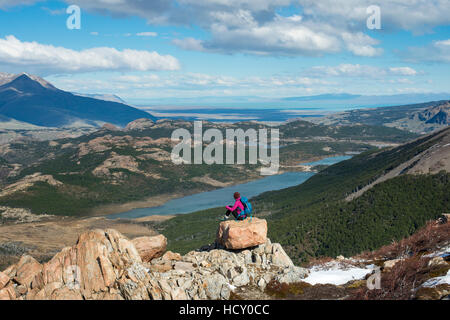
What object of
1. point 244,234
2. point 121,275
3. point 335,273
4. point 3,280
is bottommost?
point 335,273

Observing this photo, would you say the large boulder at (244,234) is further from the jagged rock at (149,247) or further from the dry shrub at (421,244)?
the dry shrub at (421,244)

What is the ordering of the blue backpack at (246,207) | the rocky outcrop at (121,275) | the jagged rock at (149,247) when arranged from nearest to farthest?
the rocky outcrop at (121,275) < the blue backpack at (246,207) < the jagged rock at (149,247)

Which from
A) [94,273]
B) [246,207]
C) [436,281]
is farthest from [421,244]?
[94,273]

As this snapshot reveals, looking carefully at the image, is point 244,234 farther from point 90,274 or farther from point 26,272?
point 26,272

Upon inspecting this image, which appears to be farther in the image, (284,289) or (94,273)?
(284,289)

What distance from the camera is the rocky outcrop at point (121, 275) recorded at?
1465 inches

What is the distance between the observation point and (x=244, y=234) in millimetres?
48375

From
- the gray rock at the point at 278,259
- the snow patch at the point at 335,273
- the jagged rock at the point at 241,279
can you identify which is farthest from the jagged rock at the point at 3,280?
the snow patch at the point at 335,273

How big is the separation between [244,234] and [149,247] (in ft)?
40.2

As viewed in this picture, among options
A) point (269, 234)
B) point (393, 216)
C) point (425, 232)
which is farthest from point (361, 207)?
point (425, 232)

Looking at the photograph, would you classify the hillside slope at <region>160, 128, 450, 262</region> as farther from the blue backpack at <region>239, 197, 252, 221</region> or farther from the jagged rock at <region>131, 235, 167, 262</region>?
the jagged rock at <region>131, 235, 167, 262</region>

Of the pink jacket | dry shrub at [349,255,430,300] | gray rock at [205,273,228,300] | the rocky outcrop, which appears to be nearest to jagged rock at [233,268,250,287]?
the rocky outcrop

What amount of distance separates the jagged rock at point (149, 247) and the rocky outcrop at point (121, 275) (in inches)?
104

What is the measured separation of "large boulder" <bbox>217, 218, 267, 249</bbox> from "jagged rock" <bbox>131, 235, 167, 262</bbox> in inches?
338
